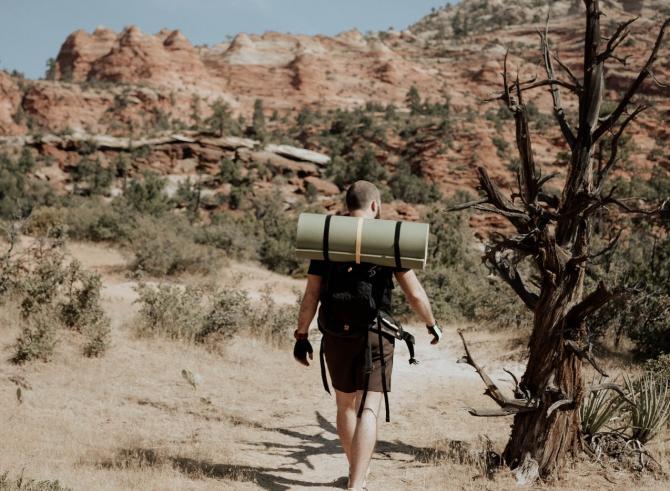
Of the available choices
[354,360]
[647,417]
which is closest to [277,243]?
[647,417]

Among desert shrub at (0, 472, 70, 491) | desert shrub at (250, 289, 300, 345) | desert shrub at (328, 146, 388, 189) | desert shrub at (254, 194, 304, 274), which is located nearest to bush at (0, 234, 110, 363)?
desert shrub at (250, 289, 300, 345)

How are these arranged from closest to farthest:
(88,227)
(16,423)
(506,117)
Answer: (16,423) < (88,227) < (506,117)

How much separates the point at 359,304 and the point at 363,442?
30.8 inches

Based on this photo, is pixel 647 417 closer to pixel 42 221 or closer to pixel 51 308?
pixel 51 308

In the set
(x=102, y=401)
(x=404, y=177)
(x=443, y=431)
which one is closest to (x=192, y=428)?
(x=102, y=401)

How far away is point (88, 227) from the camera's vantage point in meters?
17.8

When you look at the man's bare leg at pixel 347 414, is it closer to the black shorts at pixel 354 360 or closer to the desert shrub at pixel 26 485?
the black shorts at pixel 354 360

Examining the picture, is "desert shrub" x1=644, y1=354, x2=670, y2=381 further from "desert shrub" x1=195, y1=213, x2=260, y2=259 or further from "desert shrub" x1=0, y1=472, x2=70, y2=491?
"desert shrub" x1=195, y1=213, x2=260, y2=259

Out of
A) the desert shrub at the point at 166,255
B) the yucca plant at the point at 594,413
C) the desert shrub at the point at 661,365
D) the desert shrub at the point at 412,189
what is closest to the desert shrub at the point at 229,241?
the desert shrub at the point at 166,255

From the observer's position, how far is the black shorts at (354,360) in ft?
10.7

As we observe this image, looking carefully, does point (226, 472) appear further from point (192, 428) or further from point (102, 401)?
point (102, 401)

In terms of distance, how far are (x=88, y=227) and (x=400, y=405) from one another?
46.7ft

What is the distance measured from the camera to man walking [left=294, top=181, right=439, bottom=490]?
324 centimetres

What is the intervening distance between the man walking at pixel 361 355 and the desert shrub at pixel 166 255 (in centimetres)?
1055
